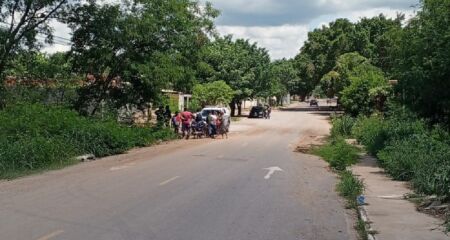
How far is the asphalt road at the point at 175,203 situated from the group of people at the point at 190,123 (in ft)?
44.8

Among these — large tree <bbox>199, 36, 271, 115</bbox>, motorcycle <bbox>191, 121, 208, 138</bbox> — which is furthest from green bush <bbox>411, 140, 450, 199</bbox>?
large tree <bbox>199, 36, 271, 115</bbox>

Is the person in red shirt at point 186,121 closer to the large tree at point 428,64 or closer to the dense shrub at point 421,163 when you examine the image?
the large tree at point 428,64

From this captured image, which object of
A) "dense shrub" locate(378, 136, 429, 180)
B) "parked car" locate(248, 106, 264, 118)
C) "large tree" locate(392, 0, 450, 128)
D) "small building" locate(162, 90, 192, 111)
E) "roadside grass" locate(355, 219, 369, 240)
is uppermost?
"large tree" locate(392, 0, 450, 128)

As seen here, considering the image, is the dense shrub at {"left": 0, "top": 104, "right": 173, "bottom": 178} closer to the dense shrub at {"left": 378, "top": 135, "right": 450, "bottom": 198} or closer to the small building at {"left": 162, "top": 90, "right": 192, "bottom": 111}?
the dense shrub at {"left": 378, "top": 135, "right": 450, "bottom": 198}

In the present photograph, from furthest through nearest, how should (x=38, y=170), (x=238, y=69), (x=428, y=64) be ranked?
(x=238, y=69) → (x=428, y=64) → (x=38, y=170)

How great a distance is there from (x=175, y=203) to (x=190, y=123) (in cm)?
2301

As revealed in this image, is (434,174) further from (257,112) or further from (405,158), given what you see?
(257,112)

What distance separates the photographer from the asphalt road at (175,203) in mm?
8992

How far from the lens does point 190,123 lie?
113 feet

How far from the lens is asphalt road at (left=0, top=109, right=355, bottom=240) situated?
354 inches

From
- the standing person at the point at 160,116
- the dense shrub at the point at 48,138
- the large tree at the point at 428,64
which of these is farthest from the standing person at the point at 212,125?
the large tree at the point at 428,64

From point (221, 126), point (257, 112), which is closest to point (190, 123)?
point (221, 126)

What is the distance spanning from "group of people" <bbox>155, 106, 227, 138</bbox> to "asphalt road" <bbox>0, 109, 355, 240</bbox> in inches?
538

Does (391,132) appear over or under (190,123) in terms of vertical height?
over
